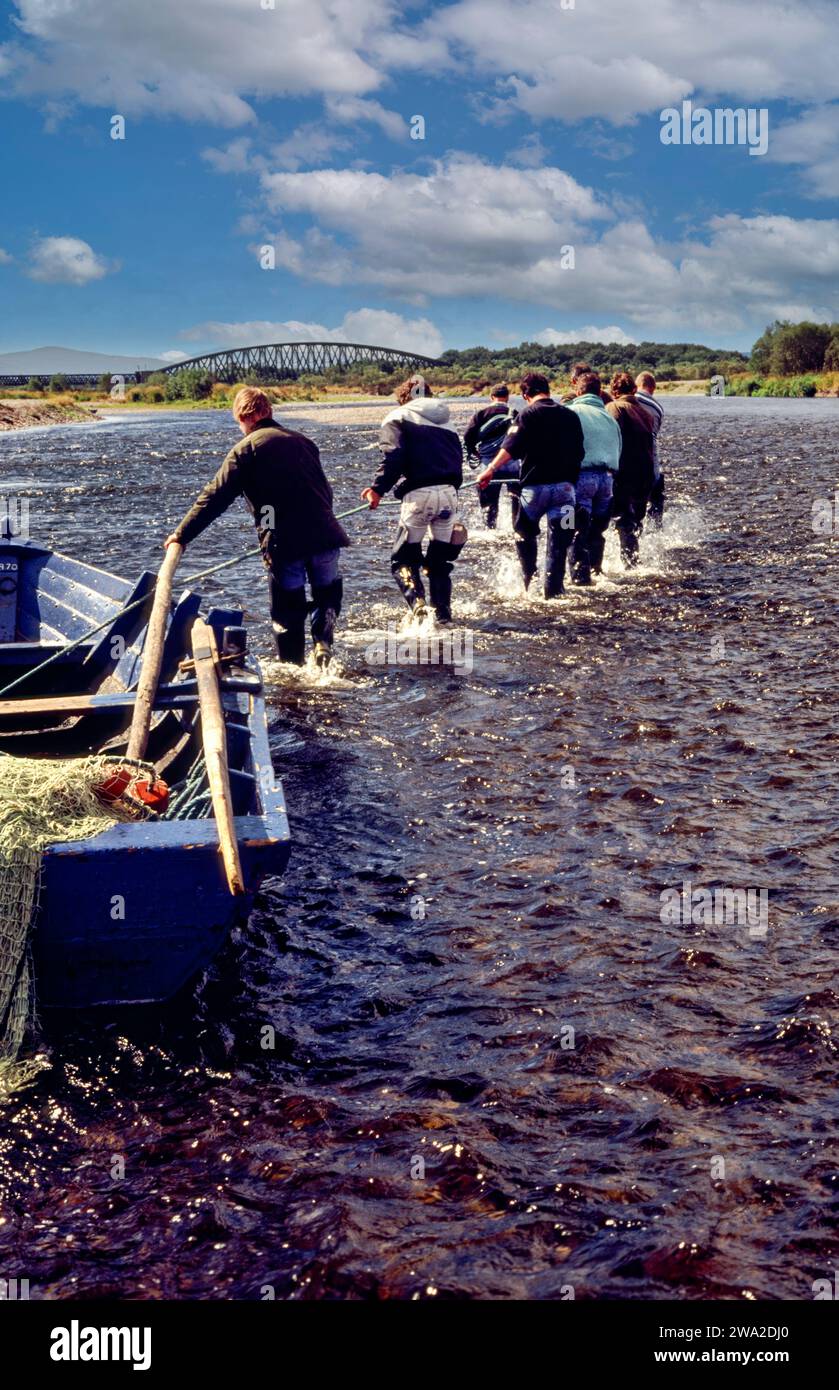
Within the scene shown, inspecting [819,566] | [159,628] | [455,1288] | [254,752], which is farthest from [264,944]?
[819,566]

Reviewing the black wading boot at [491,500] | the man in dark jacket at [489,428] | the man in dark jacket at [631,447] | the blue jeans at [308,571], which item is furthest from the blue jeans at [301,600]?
the black wading boot at [491,500]

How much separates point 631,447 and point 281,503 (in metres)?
6.50

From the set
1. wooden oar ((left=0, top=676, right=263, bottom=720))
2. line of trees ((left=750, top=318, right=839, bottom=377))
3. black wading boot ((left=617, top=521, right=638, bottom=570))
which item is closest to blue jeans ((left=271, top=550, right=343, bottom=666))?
wooden oar ((left=0, top=676, right=263, bottom=720))

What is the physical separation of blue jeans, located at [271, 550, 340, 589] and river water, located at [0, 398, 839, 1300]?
119 centimetres

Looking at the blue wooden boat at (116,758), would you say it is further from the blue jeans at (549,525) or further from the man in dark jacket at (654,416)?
the man in dark jacket at (654,416)

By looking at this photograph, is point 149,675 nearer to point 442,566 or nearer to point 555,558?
point 442,566

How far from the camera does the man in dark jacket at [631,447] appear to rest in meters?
14.4

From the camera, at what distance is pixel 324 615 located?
10.5 m

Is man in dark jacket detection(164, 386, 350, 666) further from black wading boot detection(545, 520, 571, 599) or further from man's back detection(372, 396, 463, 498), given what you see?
black wading boot detection(545, 520, 571, 599)

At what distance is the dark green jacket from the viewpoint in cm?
917

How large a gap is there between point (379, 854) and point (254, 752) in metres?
1.25

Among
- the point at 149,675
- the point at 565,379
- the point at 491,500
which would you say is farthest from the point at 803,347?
the point at 149,675

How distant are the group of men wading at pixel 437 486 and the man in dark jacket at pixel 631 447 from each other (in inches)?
0.6
